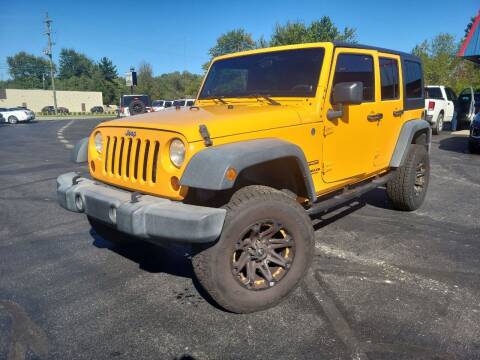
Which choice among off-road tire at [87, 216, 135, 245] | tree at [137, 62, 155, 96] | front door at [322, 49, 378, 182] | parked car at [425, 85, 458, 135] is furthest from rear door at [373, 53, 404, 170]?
tree at [137, 62, 155, 96]

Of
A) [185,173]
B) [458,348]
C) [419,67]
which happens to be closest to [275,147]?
[185,173]

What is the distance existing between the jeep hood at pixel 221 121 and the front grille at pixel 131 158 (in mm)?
127

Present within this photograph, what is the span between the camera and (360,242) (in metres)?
4.21

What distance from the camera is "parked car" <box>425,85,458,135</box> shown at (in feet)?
47.5

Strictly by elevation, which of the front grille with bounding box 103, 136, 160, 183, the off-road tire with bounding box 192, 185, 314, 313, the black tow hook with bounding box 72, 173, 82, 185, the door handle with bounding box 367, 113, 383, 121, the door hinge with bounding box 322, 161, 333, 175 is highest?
the door handle with bounding box 367, 113, 383, 121

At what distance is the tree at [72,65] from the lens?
114 metres

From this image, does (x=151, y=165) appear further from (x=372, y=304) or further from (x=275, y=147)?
(x=372, y=304)

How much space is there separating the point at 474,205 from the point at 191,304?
4629mm

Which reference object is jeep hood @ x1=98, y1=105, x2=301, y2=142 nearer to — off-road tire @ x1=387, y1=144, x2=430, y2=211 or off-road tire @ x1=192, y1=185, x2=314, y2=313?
off-road tire @ x1=192, y1=185, x2=314, y2=313

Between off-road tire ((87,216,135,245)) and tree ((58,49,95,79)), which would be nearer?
off-road tire ((87,216,135,245))

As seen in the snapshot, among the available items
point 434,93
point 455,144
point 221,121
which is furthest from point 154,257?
point 434,93

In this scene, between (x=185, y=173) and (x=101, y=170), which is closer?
(x=185, y=173)

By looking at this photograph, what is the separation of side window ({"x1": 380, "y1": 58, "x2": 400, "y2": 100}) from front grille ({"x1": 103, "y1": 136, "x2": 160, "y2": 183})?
2.80 m

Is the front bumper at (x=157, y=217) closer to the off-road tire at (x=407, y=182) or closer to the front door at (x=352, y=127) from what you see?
the front door at (x=352, y=127)
